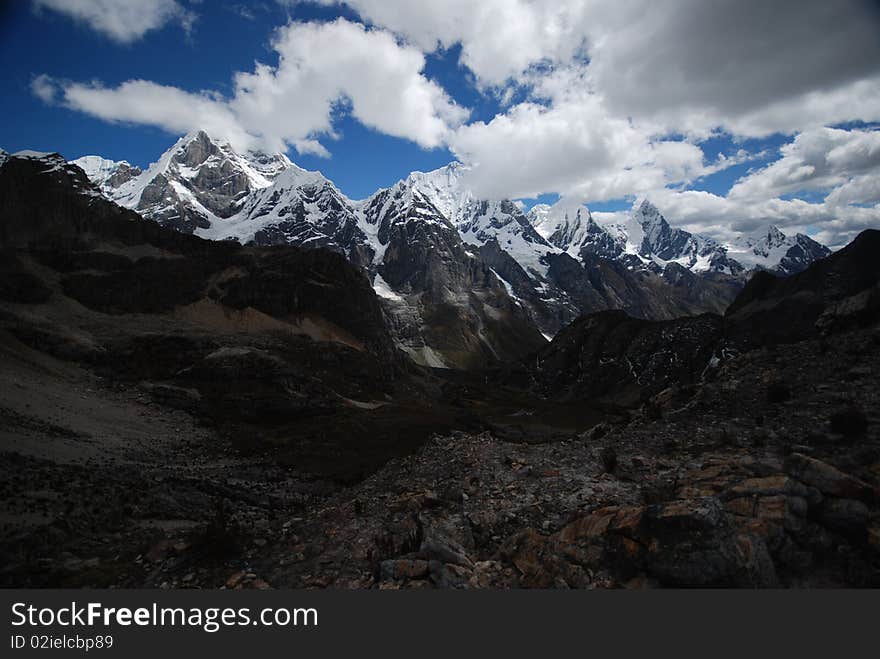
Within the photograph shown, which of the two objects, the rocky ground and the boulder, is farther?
the boulder

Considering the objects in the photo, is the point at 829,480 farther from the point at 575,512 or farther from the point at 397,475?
the point at 397,475

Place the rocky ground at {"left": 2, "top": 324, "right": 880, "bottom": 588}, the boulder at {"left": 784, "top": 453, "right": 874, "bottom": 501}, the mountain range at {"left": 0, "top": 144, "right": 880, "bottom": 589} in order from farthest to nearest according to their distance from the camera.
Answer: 1. the boulder at {"left": 784, "top": 453, "right": 874, "bottom": 501}
2. the mountain range at {"left": 0, "top": 144, "right": 880, "bottom": 589}
3. the rocky ground at {"left": 2, "top": 324, "right": 880, "bottom": 588}

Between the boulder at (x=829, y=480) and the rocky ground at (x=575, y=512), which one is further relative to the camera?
the boulder at (x=829, y=480)

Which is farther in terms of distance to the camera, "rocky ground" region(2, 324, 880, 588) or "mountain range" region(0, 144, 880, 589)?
"mountain range" region(0, 144, 880, 589)

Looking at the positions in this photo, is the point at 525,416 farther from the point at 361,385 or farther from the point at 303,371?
the point at 303,371

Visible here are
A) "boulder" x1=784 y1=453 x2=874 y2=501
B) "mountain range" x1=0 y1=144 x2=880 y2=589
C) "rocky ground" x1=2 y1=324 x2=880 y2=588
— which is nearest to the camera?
"rocky ground" x1=2 y1=324 x2=880 y2=588

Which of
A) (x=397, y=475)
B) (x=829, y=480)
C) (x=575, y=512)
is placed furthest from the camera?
(x=397, y=475)

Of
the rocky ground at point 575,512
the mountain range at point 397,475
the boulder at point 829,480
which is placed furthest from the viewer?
the boulder at point 829,480

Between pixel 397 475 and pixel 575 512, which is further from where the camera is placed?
pixel 397 475

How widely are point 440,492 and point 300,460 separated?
3026cm

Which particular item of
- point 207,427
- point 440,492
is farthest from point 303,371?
point 440,492

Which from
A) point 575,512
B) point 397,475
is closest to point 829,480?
point 575,512

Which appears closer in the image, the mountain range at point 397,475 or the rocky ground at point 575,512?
the rocky ground at point 575,512

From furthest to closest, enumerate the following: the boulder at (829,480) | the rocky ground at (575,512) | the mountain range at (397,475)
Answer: the boulder at (829,480) → the mountain range at (397,475) → the rocky ground at (575,512)
